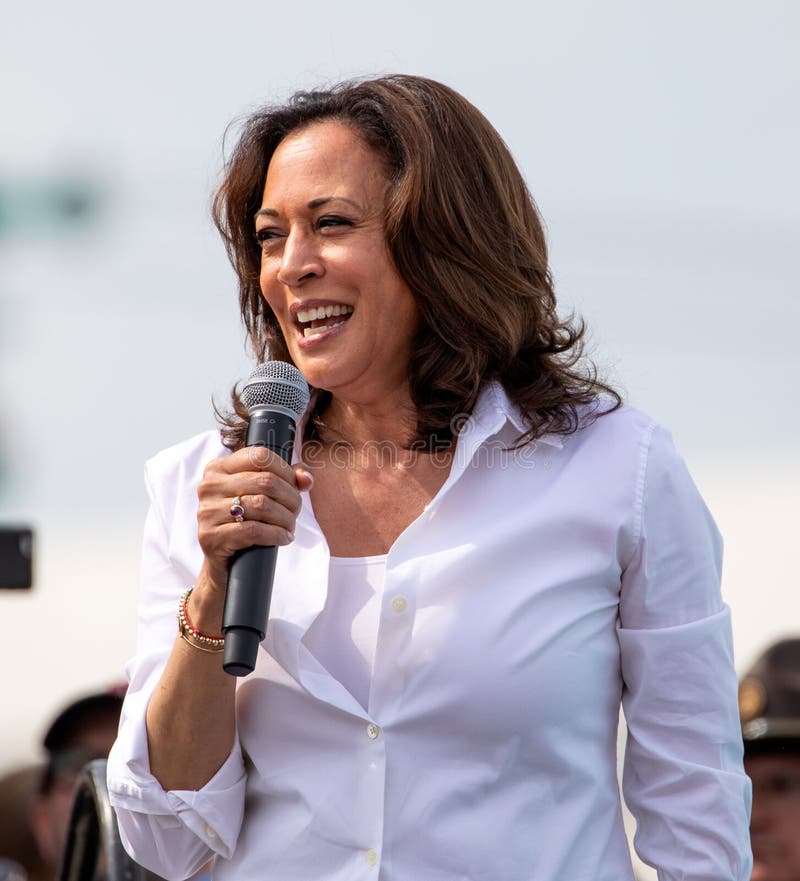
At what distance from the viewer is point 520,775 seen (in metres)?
2.38

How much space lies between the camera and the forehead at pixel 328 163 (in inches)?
105

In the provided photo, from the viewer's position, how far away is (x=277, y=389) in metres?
2.39

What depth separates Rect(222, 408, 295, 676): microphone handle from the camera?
2.10 meters

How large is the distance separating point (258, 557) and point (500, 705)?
476mm

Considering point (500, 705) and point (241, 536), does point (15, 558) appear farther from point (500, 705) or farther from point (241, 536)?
point (500, 705)

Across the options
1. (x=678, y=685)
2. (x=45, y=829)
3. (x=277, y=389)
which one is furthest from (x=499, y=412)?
(x=45, y=829)

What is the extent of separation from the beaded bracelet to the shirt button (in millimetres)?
280

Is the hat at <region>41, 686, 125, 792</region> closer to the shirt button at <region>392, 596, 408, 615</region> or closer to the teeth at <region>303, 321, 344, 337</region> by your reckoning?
the teeth at <region>303, 321, 344, 337</region>

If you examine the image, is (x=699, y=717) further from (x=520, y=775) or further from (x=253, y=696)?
(x=253, y=696)

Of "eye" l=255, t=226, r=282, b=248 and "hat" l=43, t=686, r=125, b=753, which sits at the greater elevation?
"eye" l=255, t=226, r=282, b=248

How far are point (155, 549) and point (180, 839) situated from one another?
50 cm

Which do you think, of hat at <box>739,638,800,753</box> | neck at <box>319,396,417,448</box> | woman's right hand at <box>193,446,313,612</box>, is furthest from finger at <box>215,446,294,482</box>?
hat at <box>739,638,800,753</box>

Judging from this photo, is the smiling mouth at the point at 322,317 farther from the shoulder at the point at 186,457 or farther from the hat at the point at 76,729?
the hat at the point at 76,729

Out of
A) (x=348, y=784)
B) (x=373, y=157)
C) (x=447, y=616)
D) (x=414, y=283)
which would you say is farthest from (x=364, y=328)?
(x=348, y=784)
